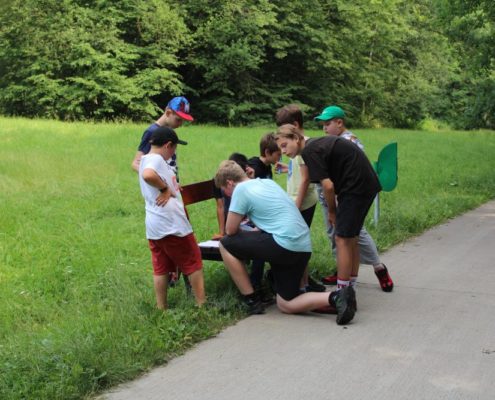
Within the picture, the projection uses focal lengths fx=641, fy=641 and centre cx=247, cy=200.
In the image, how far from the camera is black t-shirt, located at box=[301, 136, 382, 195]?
5105mm

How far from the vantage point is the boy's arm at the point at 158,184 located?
15.4 ft

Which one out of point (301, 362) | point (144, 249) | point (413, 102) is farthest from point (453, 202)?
point (413, 102)

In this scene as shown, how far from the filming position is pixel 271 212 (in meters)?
4.97

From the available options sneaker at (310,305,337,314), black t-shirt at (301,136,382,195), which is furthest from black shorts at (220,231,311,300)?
black t-shirt at (301,136,382,195)

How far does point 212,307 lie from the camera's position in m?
5.05

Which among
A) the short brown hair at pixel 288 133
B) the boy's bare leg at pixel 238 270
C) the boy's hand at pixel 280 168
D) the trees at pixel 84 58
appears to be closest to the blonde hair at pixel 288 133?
the short brown hair at pixel 288 133

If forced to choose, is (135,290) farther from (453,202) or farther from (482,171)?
(482,171)

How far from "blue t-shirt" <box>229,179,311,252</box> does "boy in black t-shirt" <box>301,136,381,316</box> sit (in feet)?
1.14

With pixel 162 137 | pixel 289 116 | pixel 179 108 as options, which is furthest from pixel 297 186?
pixel 162 137

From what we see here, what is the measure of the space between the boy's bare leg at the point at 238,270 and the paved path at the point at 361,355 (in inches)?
10.0

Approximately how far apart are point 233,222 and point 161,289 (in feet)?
2.52

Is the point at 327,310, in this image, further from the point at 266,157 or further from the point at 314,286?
the point at 266,157

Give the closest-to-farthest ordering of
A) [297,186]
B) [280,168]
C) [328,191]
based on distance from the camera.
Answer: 1. [328,191]
2. [297,186]
3. [280,168]

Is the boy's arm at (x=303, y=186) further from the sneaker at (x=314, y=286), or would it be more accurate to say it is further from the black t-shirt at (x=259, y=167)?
the sneaker at (x=314, y=286)
